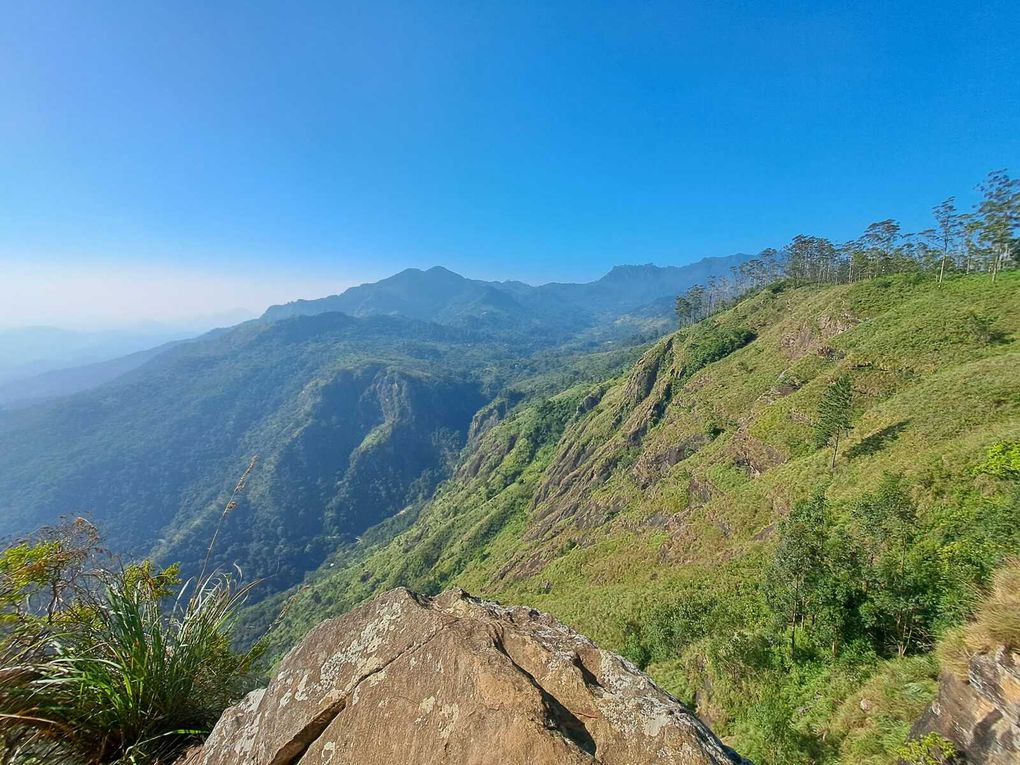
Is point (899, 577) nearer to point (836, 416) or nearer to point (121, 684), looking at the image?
point (121, 684)

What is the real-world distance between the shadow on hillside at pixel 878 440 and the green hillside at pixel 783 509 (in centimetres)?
14

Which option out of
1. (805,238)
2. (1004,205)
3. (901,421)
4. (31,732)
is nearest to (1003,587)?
(31,732)

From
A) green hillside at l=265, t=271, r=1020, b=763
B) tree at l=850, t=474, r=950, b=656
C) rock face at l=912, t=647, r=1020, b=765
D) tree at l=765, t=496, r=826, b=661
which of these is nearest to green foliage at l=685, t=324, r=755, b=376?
green hillside at l=265, t=271, r=1020, b=763

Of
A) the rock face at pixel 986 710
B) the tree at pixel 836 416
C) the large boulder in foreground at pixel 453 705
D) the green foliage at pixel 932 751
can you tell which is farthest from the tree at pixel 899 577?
the tree at pixel 836 416

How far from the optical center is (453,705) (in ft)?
13.6

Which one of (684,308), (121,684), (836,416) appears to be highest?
(684,308)

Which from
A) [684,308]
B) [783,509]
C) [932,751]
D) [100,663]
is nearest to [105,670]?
[100,663]

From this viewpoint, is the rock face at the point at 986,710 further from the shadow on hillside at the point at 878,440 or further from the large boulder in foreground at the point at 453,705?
the shadow on hillside at the point at 878,440

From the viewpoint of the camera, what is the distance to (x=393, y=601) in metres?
5.48

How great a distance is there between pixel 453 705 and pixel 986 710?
6397 millimetres

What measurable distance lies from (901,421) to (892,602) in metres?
23.3

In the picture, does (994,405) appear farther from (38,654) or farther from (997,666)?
(38,654)

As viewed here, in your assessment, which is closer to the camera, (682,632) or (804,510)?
(804,510)

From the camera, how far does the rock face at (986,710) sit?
5.04 metres
